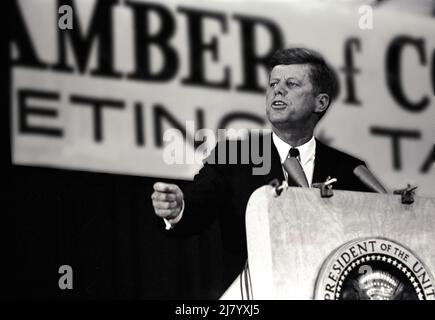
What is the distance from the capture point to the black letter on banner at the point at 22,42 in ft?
9.34

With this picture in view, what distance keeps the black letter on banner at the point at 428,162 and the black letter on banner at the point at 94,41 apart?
4.09ft

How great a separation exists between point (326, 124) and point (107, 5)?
37.0 inches

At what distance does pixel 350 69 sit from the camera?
312cm

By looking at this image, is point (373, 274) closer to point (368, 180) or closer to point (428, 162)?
point (368, 180)

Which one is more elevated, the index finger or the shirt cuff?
the index finger

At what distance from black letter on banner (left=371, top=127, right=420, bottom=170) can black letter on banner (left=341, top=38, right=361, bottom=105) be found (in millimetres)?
140

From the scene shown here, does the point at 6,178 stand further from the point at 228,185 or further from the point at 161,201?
the point at 161,201

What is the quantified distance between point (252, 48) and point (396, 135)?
2.20 feet

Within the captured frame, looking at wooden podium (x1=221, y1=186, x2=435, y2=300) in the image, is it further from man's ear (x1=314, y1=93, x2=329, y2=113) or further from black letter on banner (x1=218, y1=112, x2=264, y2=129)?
black letter on banner (x1=218, y1=112, x2=264, y2=129)

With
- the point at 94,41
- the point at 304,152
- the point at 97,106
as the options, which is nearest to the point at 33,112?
the point at 97,106

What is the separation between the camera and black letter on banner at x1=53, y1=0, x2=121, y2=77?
114 inches

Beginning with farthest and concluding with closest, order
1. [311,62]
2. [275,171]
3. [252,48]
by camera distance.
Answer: [252,48] → [311,62] → [275,171]

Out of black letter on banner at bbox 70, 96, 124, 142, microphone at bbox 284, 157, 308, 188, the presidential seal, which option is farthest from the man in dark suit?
the presidential seal
